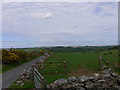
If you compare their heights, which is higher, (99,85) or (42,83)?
(42,83)

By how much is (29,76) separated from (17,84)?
9.66ft

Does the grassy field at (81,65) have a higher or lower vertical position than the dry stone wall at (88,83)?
lower

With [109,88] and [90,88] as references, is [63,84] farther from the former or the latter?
[109,88]

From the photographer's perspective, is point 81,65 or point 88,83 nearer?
point 88,83

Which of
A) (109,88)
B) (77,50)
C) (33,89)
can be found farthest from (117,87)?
(77,50)

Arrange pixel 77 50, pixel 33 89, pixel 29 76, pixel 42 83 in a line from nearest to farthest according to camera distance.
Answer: pixel 42 83 → pixel 33 89 → pixel 29 76 → pixel 77 50

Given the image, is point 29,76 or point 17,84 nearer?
point 17,84

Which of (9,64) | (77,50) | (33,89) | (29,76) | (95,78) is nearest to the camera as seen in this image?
(33,89)

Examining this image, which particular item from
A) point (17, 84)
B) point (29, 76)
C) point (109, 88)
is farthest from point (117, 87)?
point (29, 76)

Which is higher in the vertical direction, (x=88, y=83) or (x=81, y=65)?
(x=88, y=83)

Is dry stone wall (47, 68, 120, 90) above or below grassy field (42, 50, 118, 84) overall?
above

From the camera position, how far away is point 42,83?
31.4 ft

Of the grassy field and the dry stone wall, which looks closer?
the dry stone wall

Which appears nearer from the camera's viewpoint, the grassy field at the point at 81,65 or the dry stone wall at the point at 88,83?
the dry stone wall at the point at 88,83
